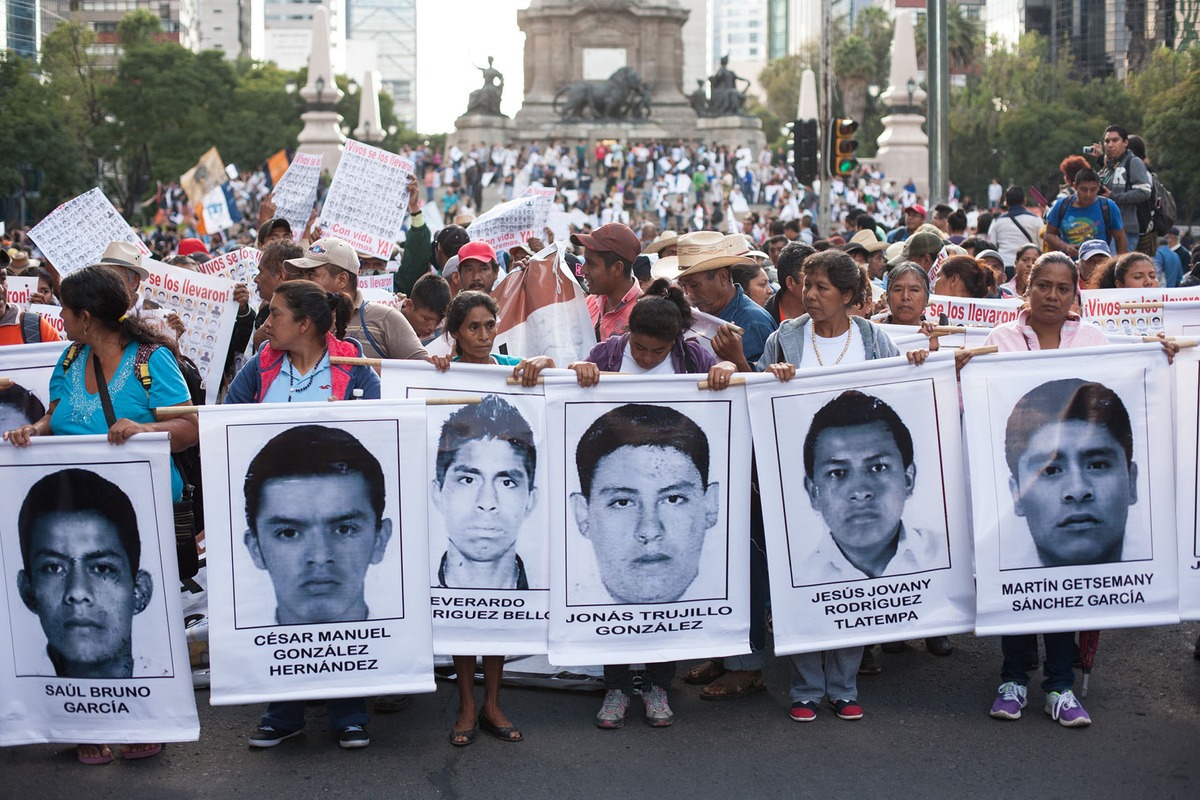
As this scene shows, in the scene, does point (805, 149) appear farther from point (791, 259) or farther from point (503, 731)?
point (503, 731)

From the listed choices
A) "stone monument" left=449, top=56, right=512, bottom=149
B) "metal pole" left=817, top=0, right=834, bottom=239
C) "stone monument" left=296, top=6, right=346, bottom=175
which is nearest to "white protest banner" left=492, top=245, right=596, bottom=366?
"metal pole" left=817, top=0, right=834, bottom=239

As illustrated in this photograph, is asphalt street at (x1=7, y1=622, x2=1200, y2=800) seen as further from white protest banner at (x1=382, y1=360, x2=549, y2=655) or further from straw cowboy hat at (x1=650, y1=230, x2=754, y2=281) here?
straw cowboy hat at (x1=650, y1=230, x2=754, y2=281)

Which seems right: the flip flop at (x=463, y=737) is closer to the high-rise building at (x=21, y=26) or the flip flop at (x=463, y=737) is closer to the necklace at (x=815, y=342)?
the necklace at (x=815, y=342)

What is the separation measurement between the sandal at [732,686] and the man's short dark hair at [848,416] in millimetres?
1031

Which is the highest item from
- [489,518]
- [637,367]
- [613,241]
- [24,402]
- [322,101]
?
[322,101]

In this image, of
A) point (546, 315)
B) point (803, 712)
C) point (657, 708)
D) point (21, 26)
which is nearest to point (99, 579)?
point (657, 708)

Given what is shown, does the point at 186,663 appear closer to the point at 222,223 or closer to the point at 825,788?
the point at 825,788

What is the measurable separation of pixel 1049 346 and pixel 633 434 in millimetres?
1868

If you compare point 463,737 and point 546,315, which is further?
point 546,315

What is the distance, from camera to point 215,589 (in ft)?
18.4

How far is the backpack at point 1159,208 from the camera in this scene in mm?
13320

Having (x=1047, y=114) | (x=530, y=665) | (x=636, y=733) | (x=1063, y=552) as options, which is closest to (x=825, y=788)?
(x=636, y=733)

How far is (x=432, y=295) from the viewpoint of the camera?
8.33 meters

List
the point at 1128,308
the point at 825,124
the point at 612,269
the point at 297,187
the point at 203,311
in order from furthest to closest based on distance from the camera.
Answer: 1. the point at 825,124
2. the point at 297,187
3. the point at 203,311
4. the point at 1128,308
5. the point at 612,269
